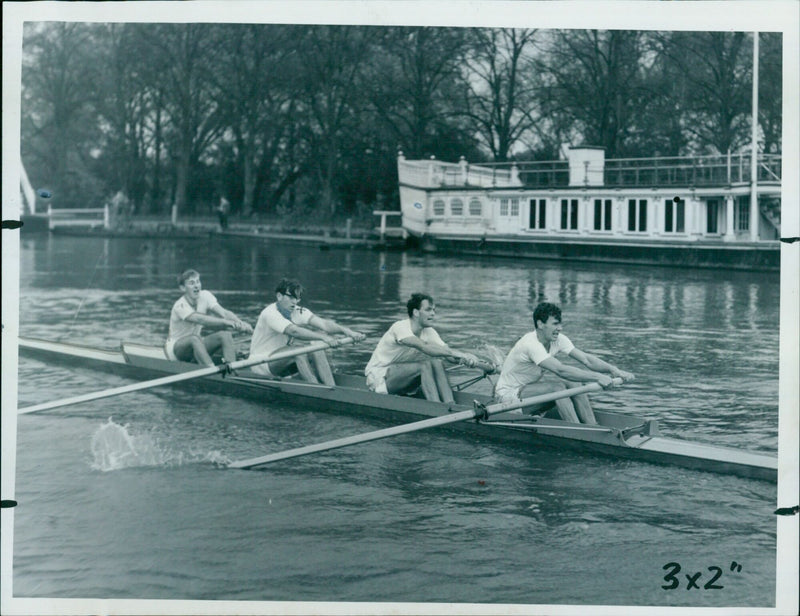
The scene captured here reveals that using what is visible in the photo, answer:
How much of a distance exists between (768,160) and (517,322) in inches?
171

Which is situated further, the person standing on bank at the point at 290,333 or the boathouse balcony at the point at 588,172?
the boathouse balcony at the point at 588,172

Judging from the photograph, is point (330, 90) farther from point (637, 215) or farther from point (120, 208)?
point (637, 215)

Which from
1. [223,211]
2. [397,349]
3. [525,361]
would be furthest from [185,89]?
[525,361]

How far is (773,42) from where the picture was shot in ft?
26.6

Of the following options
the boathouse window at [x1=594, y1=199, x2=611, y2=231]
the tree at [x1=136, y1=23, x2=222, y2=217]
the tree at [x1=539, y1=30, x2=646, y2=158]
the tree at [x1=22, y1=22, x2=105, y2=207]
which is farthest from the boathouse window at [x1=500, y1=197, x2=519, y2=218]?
the tree at [x1=22, y1=22, x2=105, y2=207]

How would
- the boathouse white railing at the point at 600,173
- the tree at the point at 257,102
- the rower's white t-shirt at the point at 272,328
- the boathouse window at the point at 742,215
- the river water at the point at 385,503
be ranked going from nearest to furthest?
the river water at the point at 385,503 < the tree at the point at 257,102 < the rower's white t-shirt at the point at 272,328 < the boathouse white railing at the point at 600,173 < the boathouse window at the point at 742,215

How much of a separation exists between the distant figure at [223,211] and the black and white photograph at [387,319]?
0.04m

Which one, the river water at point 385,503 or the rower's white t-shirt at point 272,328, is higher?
the rower's white t-shirt at point 272,328

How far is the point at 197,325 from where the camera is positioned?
11742 millimetres

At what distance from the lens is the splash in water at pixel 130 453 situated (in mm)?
9391

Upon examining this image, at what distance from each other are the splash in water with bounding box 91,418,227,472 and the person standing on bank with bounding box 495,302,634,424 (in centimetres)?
284

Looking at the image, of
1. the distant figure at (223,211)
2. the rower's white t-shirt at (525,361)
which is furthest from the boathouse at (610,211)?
the rower's white t-shirt at (525,361)

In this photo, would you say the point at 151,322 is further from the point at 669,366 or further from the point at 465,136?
the point at 669,366

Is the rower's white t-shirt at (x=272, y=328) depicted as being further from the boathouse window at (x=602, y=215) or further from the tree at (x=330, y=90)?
the boathouse window at (x=602, y=215)
